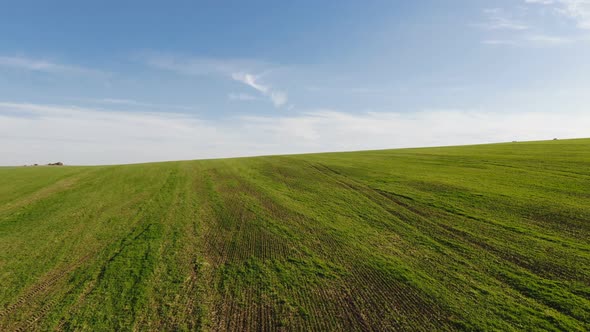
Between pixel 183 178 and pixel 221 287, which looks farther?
pixel 183 178

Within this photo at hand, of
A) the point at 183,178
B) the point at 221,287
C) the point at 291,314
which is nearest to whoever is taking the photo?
the point at 291,314

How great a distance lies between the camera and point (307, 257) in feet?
40.2

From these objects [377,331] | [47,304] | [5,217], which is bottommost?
[377,331]

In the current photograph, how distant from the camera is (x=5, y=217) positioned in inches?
718

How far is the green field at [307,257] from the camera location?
8.77 metres

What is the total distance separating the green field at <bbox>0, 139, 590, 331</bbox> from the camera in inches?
345

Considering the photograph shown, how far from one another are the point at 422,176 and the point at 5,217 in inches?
1296

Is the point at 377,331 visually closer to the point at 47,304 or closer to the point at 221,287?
the point at 221,287

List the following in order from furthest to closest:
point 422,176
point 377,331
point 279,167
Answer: point 279,167
point 422,176
point 377,331

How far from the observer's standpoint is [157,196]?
22375 millimetres

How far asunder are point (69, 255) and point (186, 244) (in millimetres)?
5375

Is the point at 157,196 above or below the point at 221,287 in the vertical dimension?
above

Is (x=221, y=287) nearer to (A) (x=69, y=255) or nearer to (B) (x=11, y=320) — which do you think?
(B) (x=11, y=320)

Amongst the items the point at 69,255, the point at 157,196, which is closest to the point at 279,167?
the point at 157,196
